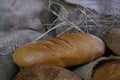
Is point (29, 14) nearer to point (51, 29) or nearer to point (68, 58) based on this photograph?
point (51, 29)

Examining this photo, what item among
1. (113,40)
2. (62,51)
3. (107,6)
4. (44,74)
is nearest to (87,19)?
(107,6)

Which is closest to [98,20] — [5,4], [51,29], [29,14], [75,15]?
[75,15]

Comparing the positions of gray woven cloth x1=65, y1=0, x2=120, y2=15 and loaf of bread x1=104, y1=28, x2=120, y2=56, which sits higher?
gray woven cloth x1=65, y1=0, x2=120, y2=15

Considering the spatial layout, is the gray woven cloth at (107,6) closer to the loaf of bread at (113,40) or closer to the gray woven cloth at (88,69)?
the loaf of bread at (113,40)

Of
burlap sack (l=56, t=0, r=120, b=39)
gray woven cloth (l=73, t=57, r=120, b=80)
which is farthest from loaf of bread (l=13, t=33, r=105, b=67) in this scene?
burlap sack (l=56, t=0, r=120, b=39)

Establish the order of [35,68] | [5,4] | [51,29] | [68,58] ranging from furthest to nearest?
[51,29] < [5,4] < [68,58] < [35,68]

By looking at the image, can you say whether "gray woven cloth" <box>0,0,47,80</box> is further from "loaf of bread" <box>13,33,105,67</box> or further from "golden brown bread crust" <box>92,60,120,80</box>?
"golden brown bread crust" <box>92,60,120,80</box>

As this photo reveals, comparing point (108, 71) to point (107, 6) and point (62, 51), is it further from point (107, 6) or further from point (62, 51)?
point (107, 6)
